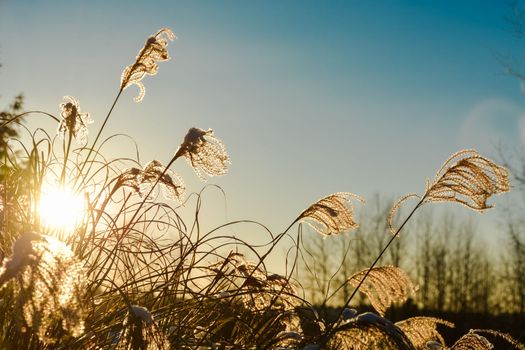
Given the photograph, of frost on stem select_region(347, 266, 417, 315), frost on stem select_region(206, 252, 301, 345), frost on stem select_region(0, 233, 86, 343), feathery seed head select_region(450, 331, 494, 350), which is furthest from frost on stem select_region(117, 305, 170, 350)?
feathery seed head select_region(450, 331, 494, 350)

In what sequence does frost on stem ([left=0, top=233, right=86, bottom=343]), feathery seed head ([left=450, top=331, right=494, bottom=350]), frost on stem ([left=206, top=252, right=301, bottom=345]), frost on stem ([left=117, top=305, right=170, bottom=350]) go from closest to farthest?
frost on stem ([left=0, top=233, right=86, bottom=343]) < frost on stem ([left=117, top=305, right=170, bottom=350]) < frost on stem ([left=206, top=252, right=301, bottom=345]) < feathery seed head ([left=450, top=331, right=494, bottom=350])

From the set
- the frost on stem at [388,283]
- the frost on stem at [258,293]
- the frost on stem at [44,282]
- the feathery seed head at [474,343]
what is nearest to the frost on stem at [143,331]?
the frost on stem at [44,282]

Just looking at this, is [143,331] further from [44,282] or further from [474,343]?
[474,343]

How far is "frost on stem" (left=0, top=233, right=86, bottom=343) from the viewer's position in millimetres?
1649

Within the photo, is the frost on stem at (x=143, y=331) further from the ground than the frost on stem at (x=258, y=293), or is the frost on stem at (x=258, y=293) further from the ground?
the frost on stem at (x=258, y=293)

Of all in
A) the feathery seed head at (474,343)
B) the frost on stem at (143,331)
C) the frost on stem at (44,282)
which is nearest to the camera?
the frost on stem at (44,282)

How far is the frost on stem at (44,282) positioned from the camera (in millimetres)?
1649

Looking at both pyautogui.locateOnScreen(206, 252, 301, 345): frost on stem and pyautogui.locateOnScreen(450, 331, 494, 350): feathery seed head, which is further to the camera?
pyautogui.locateOnScreen(450, 331, 494, 350): feathery seed head

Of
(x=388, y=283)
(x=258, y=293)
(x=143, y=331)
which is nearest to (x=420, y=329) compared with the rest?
(x=388, y=283)

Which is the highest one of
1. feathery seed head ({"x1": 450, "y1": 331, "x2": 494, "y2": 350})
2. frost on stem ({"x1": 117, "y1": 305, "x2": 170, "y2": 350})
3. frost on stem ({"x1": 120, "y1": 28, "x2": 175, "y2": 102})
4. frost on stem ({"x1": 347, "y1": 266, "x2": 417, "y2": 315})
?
frost on stem ({"x1": 120, "y1": 28, "x2": 175, "y2": 102})

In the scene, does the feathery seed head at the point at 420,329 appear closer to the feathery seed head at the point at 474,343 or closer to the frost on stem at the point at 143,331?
the feathery seed head at the point at 474,343

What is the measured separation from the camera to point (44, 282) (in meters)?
1.65

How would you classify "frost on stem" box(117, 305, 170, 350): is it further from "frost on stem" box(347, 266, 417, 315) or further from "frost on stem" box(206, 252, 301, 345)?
"frost on stem" box(347, 266, 417, 315)

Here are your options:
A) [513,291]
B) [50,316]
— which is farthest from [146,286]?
[513,291]
